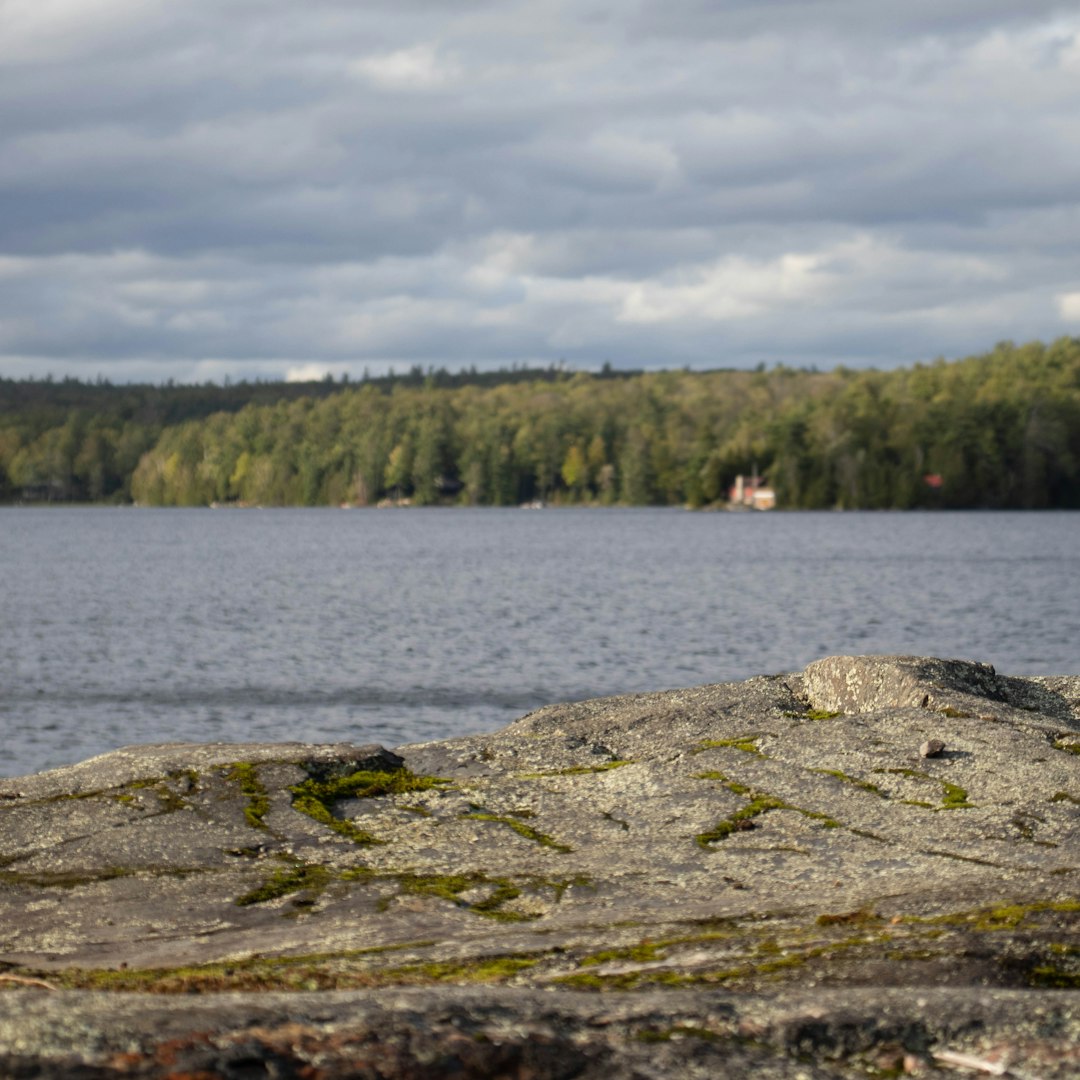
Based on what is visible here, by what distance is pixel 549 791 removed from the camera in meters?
10.4

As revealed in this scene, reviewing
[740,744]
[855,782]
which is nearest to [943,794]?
[855,782]

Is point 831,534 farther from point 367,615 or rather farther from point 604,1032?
point 604,1032

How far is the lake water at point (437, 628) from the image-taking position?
1196 inches

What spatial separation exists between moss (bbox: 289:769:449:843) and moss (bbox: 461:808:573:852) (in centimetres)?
68

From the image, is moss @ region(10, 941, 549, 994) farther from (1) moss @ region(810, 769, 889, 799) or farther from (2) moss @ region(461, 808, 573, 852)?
(1) moss @ region(810, 769, 889, 799)

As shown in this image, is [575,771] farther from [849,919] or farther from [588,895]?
[849,919]

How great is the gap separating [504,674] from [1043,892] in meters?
29.8

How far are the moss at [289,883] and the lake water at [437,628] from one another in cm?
1568

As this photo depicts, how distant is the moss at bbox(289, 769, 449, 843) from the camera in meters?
9.70

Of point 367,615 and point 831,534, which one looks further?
point 831,534

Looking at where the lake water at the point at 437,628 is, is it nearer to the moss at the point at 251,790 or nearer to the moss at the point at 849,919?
the moss at the point at 251,790

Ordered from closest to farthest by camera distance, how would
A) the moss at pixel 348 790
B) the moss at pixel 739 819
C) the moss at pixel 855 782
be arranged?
the moss at pixel 739 819 < the moss at pixel 348 790 < the moss at pixel 855 782

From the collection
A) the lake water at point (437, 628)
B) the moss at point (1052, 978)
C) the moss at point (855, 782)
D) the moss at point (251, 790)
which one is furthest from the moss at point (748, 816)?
the lake water at point (437, 628)

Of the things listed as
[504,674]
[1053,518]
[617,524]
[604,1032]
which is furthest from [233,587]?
[1053,518]
